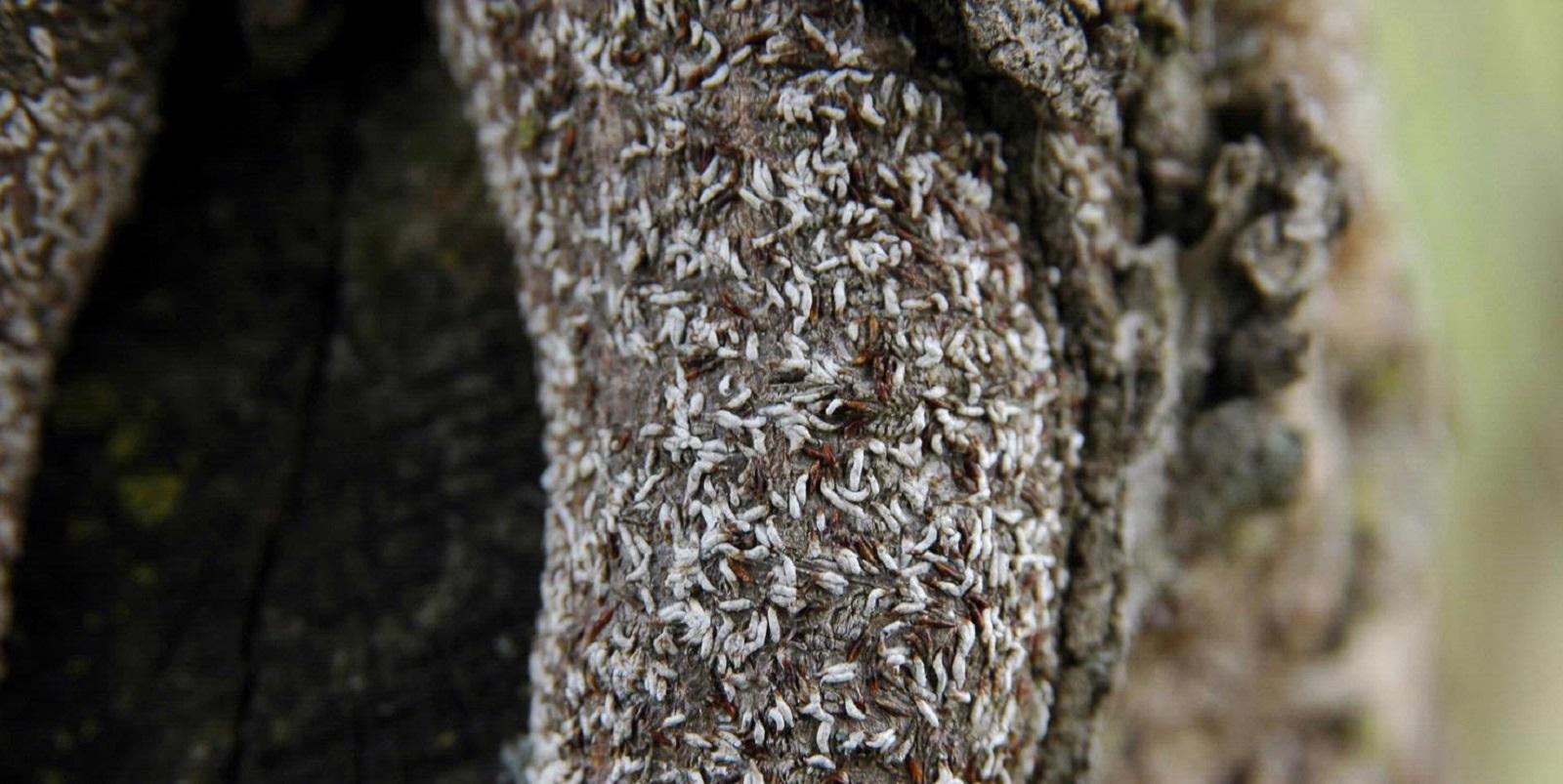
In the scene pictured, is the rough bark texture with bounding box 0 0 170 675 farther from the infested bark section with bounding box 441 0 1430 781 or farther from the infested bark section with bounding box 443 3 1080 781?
the infested bark section with bounding box 443 3 1080 781

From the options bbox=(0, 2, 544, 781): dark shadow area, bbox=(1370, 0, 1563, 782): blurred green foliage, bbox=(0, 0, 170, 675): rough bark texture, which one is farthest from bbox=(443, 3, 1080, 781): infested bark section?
bbox=(1370, 0, 1563, 782): blurred green foliage

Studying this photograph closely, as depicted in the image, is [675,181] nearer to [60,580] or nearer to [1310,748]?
[60,580]

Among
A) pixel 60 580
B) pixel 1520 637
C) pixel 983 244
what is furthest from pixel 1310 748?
pixel 1520 637

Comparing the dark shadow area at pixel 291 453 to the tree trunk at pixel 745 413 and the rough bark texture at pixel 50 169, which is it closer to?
the tree trunk at pixel 745 413


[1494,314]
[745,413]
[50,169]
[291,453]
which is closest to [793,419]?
[745,413]

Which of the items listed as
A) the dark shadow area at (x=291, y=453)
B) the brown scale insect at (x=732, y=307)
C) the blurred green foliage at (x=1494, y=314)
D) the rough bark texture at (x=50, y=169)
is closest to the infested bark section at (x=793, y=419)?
the brown scale insect at (x=732, y=307)

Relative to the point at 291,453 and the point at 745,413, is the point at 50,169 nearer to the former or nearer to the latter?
the point at 291,453
